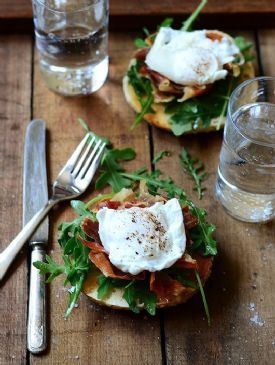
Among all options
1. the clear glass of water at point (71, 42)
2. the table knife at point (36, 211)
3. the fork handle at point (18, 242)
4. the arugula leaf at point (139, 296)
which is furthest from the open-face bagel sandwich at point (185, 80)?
the arugula leaf at point (139, 296)

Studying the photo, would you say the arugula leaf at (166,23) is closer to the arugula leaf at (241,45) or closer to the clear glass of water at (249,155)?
the arugula leaf at (241,45)

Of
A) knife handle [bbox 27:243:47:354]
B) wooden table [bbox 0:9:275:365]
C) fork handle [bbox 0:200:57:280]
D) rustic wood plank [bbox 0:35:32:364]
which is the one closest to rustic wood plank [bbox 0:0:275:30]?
rustic wood plank [bbox 0:35:32:364]

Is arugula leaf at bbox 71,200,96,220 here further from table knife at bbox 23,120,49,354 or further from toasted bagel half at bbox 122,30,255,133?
toasted bagel half at bbox 122,30,255,133

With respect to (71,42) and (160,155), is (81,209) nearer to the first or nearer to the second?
(160,155)

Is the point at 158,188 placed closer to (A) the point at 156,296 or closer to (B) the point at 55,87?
(A) the point at 156,296

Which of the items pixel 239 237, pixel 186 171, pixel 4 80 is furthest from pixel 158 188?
pixel 4 80

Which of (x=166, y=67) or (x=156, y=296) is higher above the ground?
(x=166, y=67)

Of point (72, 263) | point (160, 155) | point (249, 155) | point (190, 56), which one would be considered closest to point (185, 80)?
point (190, 56)
